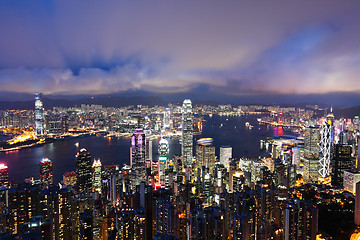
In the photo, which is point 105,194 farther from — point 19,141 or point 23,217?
point 19,141

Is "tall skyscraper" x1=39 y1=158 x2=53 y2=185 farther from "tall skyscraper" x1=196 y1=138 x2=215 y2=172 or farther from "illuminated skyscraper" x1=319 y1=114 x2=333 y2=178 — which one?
"illuminated skyscraper" x1=319 y1=114 x2=333 y2=178

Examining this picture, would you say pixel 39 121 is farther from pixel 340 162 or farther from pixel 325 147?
pixel 340 162

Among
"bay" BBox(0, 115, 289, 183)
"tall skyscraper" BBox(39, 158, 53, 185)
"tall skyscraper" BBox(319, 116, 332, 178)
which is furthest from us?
"tall skyscraper" BBox(319, 116, 332, 178)

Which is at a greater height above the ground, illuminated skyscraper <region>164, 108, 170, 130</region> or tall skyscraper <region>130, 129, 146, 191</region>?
illuminated skyscraper <region>164, 108, 170, 130</region>

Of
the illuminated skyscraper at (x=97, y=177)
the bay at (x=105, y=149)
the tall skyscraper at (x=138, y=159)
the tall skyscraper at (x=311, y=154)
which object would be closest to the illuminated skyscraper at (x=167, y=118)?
the bay at (x=105, y=149)

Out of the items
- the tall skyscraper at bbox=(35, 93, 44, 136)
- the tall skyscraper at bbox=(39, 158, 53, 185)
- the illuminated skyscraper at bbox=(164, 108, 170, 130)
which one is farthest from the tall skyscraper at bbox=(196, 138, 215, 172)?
the tall skyscraper at bbox=(35, 93, 44, 136)
